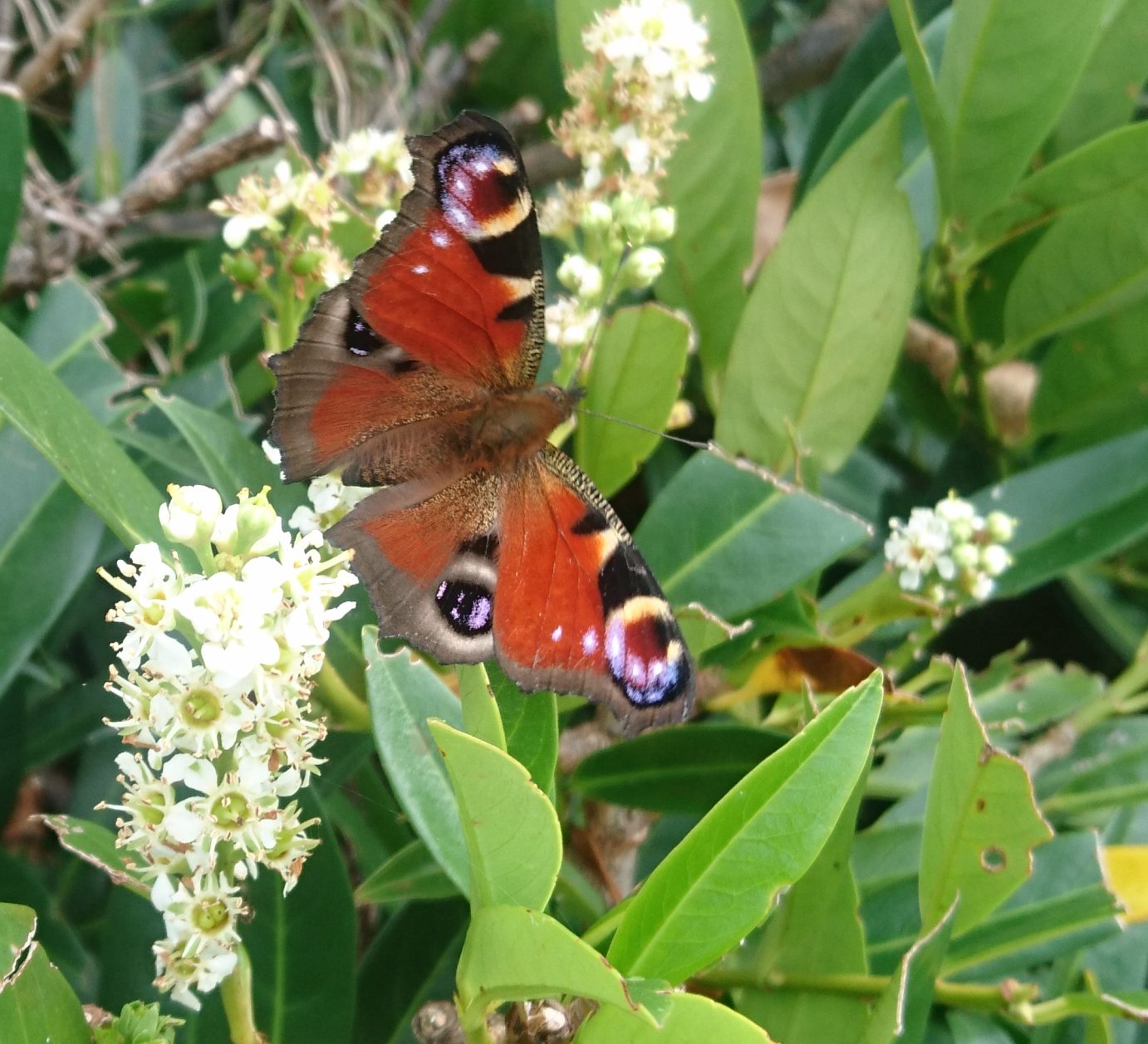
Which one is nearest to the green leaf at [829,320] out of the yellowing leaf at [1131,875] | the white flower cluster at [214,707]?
the yellowing leaf at [1131,875]

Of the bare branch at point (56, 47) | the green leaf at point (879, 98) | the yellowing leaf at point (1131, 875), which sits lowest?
the yellowing leaf at point (1131, 875)

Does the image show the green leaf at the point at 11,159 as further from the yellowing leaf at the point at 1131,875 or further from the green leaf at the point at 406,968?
the yellowing leaf at the point at 1131,875

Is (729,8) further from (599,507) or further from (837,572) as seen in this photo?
(837,572)

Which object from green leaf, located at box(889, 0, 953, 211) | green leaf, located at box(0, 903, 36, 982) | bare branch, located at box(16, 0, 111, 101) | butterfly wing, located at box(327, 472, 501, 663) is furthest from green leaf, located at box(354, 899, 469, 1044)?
bare branch, located at box(16, 0, 111, 101)

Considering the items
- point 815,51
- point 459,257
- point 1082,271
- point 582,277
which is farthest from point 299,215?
point 815,51

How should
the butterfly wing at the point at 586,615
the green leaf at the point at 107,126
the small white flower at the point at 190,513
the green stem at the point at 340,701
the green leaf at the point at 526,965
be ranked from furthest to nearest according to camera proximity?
1. the green leaf at the point at 107,126
2. the green stem at the point at 340,701
3. the butterfly wing at the point at 586,615
4. the small white flower at the point at 190,513
5. the green leaf at the point at 526,965

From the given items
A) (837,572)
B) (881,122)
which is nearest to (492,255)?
(881,122)

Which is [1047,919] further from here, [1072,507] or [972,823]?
[1072,507]
